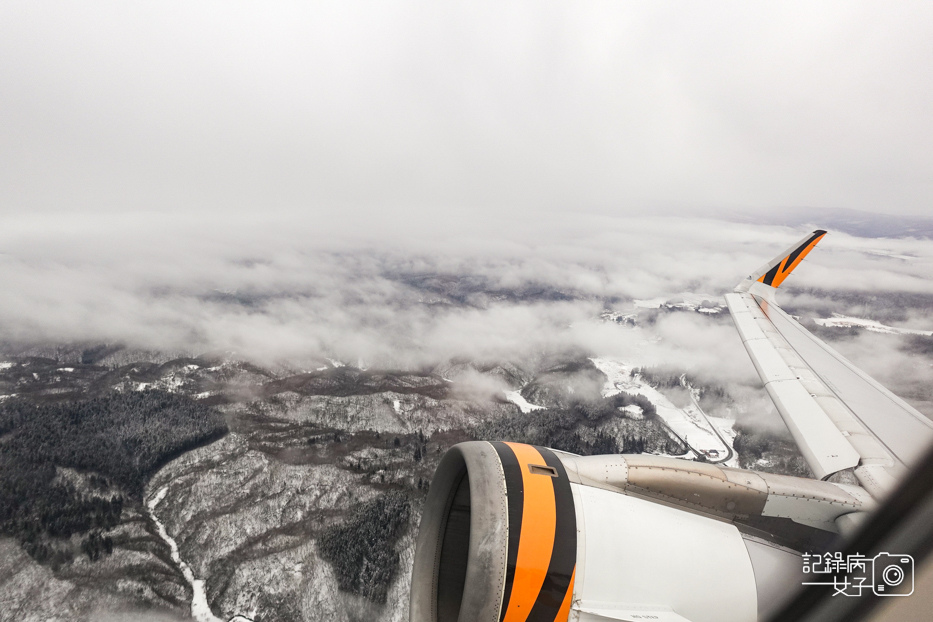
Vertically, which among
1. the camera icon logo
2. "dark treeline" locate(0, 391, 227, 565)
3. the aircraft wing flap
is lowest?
"dark treeline" locate(0, 391, 227, 565)

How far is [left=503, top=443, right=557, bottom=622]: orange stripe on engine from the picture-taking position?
5.43m

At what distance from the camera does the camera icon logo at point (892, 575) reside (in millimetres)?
3601

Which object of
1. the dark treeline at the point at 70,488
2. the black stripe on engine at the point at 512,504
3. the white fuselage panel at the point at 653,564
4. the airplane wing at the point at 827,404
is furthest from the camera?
the dark treeline at the point at 70,488

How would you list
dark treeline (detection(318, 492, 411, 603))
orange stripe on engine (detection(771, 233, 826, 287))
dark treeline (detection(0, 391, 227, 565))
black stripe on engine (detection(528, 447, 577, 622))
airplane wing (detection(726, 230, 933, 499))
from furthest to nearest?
dark treeline (detection(0, 391, 227, 565)) < dark treeline (detection(318, 492, 411, 603)) < orange stripe on engine (detection(771, 233, 826, 287)) < airplane wing (detection(726, 230, 933, 499)) < black stripe on engine (detection(528, 447, 577, 622))

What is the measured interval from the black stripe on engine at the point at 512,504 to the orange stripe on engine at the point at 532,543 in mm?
52

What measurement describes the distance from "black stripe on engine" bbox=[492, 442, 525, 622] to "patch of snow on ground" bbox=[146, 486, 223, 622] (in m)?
149

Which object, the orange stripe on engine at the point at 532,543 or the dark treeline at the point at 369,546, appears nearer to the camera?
the orange stripe on engine at the point at 532,543

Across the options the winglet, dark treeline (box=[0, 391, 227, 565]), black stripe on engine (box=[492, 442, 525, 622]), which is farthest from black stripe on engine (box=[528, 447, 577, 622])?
dark treeline (box=[0, 391, 227, 565])

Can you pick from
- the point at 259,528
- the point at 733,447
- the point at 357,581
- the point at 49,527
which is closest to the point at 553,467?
the point at 357,581

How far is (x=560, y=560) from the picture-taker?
589 centimetres

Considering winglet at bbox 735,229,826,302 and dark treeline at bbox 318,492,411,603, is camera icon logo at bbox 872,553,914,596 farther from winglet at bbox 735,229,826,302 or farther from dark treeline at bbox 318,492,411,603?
dark treeline at bbox 318,492,411,603

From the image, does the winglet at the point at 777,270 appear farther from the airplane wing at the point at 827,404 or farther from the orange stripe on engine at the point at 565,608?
the orange stripe on engine at the point at 565,608

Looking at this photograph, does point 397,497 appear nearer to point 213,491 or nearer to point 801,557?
point 213,491

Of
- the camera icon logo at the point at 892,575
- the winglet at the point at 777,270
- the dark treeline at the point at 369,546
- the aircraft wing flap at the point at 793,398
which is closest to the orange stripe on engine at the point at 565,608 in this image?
the camera icon logo at the point at 892,575
